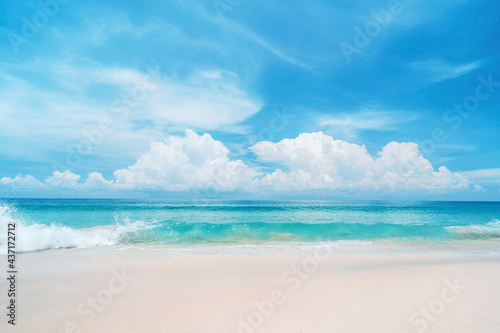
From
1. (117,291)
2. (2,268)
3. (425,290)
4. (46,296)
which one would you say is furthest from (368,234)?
(2,268)

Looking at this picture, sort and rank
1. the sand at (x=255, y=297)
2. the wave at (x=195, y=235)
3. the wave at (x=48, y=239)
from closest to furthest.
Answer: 1. the sand at (x=255, y=297)
2. the wave at (x=48, y=239)
3. the wave at (x=195, y=235)

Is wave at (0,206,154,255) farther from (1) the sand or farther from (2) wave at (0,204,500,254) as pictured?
(1) the sand

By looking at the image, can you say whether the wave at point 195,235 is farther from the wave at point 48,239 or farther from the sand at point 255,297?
the sand at point 255,297

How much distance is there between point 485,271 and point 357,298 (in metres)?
5.15

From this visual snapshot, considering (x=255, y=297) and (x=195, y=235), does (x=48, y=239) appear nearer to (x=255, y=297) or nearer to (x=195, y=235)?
(x=195, y=235)

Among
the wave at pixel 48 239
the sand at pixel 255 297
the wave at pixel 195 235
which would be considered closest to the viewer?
the sand at pixel 255 297

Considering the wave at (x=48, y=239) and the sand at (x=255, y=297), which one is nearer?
the sand at (x=255, y=297)

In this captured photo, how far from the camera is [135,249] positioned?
38.2 ft

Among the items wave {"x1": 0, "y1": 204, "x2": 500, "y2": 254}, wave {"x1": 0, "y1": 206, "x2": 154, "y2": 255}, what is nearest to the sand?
wave {"x1": 0, "y1": 206, "x2": 154, "y2": 255}

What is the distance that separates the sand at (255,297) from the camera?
419 cm

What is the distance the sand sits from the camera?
419 centimetres

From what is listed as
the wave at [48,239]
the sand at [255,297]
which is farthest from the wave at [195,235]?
the sand at [255,297]

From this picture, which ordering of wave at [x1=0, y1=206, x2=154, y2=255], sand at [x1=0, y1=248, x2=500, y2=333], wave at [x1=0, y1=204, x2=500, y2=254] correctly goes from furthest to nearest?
wave at [x1=0, y1=204, x2=500, y2=254]
wave at [x1=0, y1=206, x2=154, y2=255]
sand at [x1=0, y1=248, x2=500, y2=333]

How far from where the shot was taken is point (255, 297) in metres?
5.27
